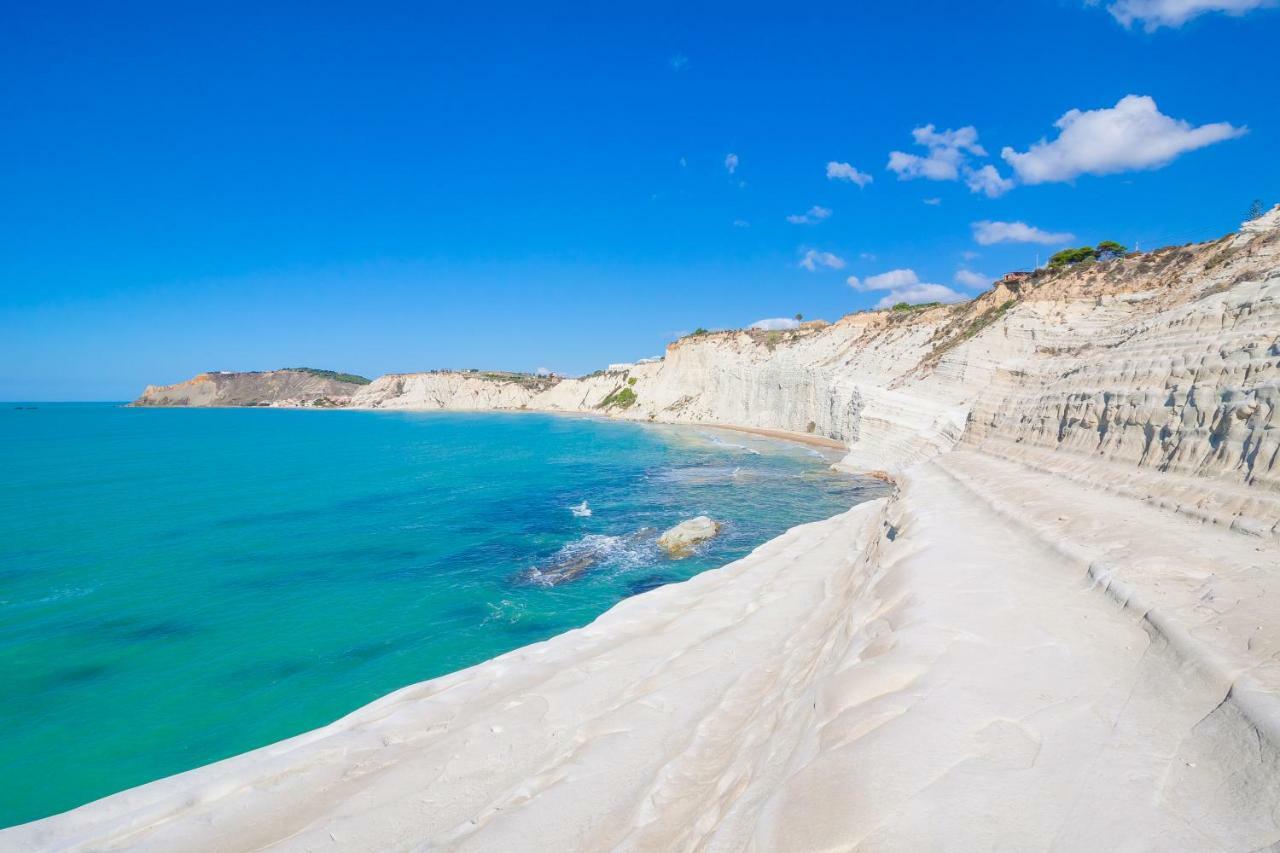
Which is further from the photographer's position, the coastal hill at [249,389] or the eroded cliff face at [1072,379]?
the coastal hill at [249,389]

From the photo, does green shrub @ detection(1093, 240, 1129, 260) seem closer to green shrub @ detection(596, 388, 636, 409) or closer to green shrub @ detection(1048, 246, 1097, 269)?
green shrub @ detection(1048, 246, 1097, 269)

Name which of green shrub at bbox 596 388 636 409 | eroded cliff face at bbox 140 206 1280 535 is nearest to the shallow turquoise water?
eroded cliff face at bbox 140 206 1280 535

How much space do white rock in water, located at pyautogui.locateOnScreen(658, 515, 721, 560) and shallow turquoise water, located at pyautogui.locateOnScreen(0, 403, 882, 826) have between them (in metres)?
0.44

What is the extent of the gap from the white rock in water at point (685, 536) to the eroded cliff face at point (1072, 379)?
879 centimetres

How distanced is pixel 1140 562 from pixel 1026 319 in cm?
3373

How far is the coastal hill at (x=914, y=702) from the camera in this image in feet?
9.32

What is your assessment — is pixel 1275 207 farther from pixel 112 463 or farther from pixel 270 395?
pixel 270 395

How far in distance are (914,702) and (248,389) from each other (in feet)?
699

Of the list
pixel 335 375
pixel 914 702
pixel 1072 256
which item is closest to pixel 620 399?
pixel 1072 256

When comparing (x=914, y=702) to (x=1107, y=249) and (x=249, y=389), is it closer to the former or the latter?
(x=1107, y=249)

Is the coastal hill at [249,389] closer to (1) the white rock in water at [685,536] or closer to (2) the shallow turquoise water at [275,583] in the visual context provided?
(2) the shallow turquoise water at [275,583]

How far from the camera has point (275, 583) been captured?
14.5 metres

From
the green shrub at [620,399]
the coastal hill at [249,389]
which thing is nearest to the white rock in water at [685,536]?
the green shrub at [620,399]

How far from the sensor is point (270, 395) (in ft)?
579
